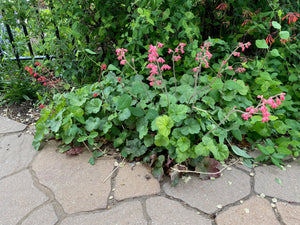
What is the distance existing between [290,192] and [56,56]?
2.33 metres

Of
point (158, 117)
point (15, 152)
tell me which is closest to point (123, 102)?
point (158, 117)

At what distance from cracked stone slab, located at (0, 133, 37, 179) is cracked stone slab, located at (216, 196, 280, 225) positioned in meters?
1.39

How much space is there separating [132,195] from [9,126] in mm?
1483

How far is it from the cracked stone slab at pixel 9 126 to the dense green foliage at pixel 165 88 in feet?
1.09

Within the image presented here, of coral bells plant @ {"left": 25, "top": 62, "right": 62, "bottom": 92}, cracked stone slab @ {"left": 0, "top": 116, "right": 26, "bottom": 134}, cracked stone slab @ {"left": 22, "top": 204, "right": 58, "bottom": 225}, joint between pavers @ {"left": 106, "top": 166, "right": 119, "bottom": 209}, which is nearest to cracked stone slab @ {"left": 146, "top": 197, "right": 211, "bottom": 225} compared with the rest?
joint between pavers @ {"left": 106, "top": 166, "right": 119, "bottom": 209}

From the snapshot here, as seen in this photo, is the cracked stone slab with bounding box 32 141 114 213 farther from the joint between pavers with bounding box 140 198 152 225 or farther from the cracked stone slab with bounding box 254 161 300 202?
the cracked stone slab with bounding box 254 161 300 202

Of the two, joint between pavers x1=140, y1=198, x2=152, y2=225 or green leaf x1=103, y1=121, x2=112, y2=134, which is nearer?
joint between pavers x1=140, y1=198, x2=152, y2=225

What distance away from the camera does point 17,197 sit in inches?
55.6

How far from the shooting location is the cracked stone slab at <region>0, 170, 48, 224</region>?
1298 millimetres

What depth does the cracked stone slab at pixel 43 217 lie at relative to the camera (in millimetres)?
1251

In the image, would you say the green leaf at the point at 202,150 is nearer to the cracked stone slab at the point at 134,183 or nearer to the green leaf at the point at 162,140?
the green leaf at the point at 162,140

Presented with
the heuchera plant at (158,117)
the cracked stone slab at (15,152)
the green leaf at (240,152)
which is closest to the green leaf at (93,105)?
the heuchera plant at (158,117)

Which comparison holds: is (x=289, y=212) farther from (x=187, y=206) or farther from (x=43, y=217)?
(x=43, y=217)

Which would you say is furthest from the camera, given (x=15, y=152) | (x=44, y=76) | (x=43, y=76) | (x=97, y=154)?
(x=44, y=76)
